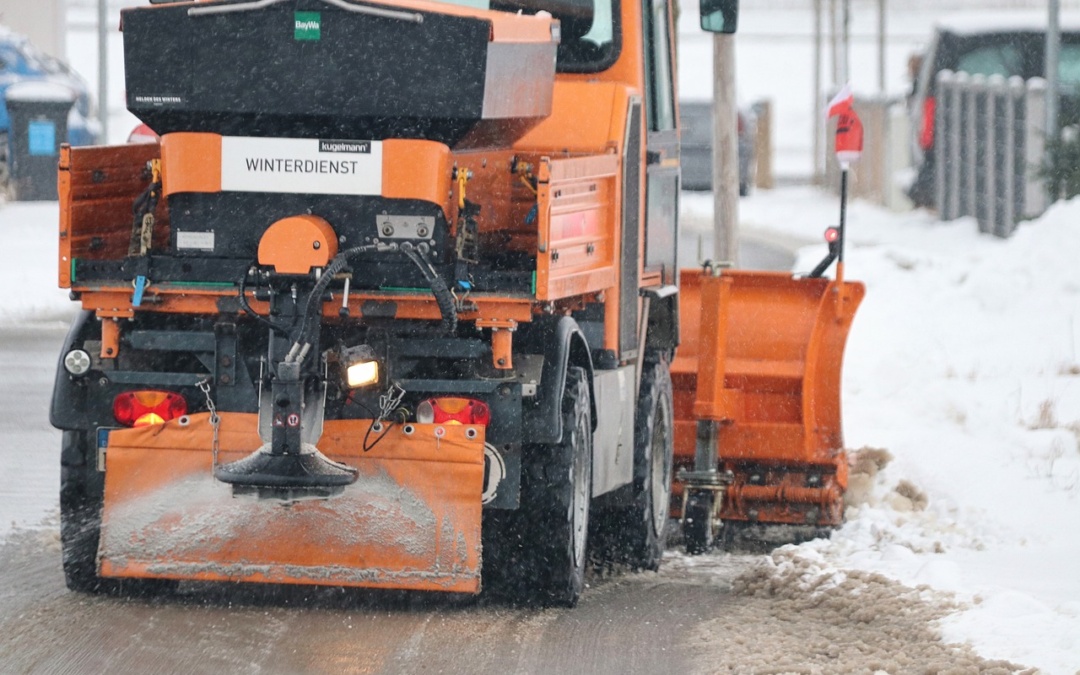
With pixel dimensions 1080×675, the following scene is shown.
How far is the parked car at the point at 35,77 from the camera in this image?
25844 mm

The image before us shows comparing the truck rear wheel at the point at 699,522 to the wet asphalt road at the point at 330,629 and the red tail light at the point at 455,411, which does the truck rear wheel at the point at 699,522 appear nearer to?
the wet asphalt road at the point at 330,629

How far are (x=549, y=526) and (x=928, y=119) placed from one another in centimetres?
2155

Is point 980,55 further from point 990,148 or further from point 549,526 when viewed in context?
point 549,526

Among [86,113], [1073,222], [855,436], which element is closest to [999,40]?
[1073,222]

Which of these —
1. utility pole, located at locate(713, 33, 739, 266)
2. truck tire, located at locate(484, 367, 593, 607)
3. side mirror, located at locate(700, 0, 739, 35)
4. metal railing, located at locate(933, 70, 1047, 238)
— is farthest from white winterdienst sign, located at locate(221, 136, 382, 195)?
metal railing, located at locate(933, 70, 1047, 238)

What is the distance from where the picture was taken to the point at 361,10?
655 centimetres

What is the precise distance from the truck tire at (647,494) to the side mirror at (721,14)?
155cm

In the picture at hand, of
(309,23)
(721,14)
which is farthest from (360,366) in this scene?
(721,14)

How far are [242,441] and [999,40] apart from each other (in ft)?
70.4

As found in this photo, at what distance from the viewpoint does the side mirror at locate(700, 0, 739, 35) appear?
27.8 feet

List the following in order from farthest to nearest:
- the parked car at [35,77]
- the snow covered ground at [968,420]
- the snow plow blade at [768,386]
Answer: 1. the parked car at [35,77]
2. the snow plow blade at [768,386]
3. the snow covered ground at [968,420]

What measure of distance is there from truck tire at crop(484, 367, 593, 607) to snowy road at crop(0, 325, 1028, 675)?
11 cm

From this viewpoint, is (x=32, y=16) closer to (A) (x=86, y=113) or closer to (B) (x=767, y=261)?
(A) (x=86, y=113)

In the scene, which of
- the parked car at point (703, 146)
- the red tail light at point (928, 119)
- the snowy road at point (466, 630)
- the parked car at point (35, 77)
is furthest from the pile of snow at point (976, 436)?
the parked car at point (703, 146)
